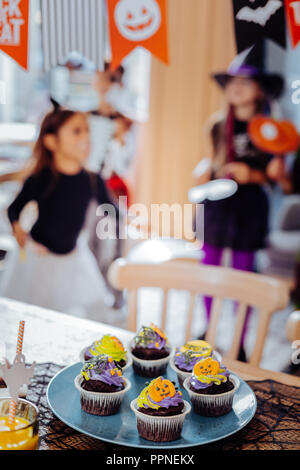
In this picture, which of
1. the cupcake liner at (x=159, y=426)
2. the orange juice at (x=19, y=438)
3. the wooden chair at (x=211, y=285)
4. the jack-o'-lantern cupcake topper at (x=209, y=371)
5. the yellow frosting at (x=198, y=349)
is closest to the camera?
the orange juice at (x=19, y=438)

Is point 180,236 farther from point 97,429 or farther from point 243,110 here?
point 97,429

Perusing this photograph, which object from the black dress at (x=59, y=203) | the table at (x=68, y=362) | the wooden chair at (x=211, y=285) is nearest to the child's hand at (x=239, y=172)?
the black dress at (x=59, y=203)

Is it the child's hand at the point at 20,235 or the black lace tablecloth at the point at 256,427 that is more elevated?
the black lace tablecloth at the point at 256,427

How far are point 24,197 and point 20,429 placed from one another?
7.32 feet

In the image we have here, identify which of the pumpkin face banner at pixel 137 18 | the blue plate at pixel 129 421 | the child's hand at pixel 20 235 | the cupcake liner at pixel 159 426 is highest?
the pumpkin face banner at pixel 137 18

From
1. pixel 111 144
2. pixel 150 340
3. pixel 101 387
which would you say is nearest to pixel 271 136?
pixel 111 144

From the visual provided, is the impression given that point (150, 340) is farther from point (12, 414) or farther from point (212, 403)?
point (12, 414)

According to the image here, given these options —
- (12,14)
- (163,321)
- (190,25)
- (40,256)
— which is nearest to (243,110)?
(190,25)

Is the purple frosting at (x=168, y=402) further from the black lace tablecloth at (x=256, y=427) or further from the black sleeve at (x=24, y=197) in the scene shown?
the black sleeve at (x=24, y=197)

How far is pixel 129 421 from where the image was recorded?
3.54 ft

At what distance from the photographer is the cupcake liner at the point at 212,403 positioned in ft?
3.60

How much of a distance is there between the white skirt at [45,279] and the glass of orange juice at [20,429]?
2.09 metres

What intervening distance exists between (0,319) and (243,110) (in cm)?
196

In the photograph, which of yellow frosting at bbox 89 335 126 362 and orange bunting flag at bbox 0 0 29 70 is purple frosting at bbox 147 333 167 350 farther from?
orange bunting flag at bbox 0 0 29 70
